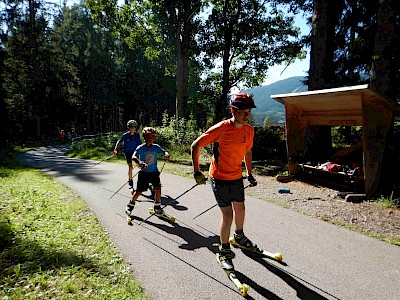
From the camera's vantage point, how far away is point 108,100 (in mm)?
47406

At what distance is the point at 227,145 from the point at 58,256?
113 inches

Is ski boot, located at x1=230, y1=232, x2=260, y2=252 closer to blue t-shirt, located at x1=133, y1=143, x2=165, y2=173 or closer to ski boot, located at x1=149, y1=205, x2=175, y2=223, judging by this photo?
ski boot, located at x1=149, y1=205, x2=175, y2=223

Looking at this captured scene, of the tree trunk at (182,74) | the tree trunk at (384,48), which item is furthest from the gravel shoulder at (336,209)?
the tree trunk at (182,74)

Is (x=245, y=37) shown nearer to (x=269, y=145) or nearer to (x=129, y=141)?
(x=269, y=145)

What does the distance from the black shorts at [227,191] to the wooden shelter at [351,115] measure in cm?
427

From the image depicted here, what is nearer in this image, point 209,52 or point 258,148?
point 258,148

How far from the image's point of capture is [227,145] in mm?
3602

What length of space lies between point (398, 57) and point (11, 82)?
143 feet

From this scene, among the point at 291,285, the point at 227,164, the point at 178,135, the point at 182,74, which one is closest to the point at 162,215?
the point at 227,164

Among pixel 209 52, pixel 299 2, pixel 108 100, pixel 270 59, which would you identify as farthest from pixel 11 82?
pixel 299 2

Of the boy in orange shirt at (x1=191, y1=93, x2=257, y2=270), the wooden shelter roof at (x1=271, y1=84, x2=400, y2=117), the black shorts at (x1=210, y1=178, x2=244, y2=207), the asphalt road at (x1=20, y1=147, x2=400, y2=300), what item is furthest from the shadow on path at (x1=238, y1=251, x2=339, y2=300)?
the wooden shelter roof at (x1=271, y1=84, x2=400, y2=117)

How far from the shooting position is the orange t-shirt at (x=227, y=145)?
358 cm

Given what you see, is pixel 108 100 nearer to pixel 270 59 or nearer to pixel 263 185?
Answer: pixel 270 59

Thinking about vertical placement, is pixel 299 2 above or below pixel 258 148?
above
